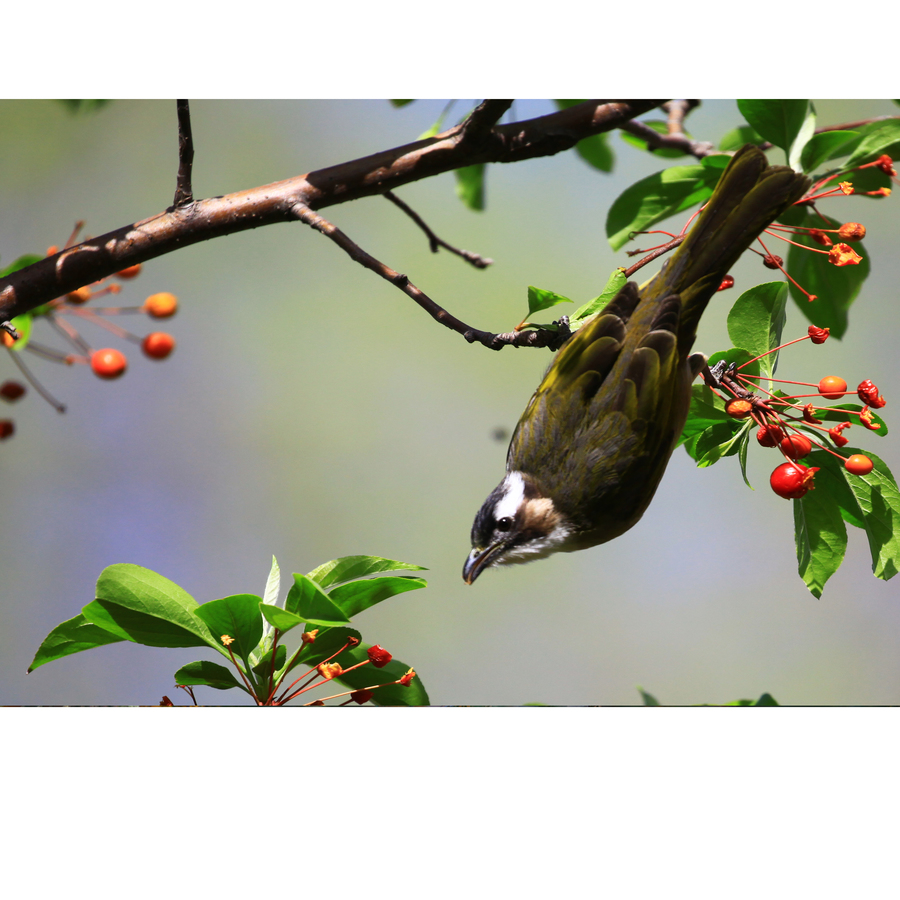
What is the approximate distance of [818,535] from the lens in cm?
132

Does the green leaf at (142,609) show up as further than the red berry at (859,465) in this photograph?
No

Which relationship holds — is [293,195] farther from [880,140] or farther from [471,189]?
[880,140]

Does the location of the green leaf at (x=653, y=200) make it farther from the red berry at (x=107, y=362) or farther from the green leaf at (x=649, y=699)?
the red berry at (x=107, y=362)

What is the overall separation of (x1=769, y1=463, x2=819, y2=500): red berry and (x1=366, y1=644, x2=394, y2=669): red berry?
77cm

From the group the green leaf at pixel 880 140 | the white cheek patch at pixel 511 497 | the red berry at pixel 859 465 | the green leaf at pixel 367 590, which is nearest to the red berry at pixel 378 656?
the green leaf at pixel 367 590

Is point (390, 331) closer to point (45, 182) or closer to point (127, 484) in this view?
point (127, 484)

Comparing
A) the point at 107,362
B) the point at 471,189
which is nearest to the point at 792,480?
the point at 471,189

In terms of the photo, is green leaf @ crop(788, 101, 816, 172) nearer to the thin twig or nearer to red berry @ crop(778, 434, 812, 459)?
red berry @ crop(778, 434, 812, 459)

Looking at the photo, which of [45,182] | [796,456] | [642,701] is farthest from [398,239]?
[642,701]

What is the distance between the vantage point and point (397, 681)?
4.13 ft

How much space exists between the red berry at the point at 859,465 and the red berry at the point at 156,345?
4.64 ft

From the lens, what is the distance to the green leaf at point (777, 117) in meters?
1.37

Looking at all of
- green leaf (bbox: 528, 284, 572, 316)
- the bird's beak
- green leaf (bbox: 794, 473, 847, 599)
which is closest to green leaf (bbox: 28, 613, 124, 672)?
the bird's beak

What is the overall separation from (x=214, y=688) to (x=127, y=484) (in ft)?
1.78
